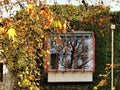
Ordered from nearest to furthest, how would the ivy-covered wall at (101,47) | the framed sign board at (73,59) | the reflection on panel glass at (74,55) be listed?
the ivy-covered wall at (101,47) → the framed sign board at (73,59) → the reflection on panel glass at (74,55)

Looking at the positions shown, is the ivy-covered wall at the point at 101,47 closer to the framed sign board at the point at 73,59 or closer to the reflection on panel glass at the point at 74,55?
the framed sign board at the point at 73,59

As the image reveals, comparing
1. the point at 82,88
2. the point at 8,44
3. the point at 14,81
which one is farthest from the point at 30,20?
the point at 82,88

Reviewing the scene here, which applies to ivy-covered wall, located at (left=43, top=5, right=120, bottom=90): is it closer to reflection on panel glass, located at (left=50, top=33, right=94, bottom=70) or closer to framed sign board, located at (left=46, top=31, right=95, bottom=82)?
framed sign board, located at (left=46, top=31, right=95, bottom=82)

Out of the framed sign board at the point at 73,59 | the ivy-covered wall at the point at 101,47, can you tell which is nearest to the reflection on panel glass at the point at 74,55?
the framed sign board at the point at 73,59

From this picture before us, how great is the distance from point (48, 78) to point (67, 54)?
49.0 inches

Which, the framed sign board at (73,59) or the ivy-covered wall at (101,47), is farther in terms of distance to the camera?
the framed sign board at (73,59)

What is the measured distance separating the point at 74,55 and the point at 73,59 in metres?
0.19

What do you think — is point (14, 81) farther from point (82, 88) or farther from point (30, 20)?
point (30, 20)

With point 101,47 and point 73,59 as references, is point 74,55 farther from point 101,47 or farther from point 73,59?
point 101,47

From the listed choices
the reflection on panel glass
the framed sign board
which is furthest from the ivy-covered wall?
the reflection on panel glass

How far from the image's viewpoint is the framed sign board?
17.0m

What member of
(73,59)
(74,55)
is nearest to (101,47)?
(74,55)

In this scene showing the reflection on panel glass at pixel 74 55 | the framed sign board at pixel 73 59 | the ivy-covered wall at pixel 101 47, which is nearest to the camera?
the ivy-covered wall at pixel 101 47

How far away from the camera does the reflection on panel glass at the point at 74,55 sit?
56.3 feet
